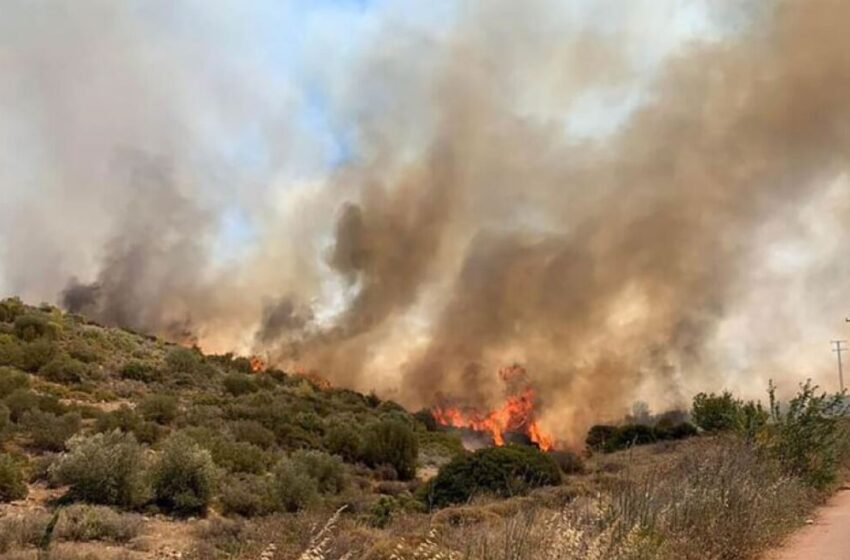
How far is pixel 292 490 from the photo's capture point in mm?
20000

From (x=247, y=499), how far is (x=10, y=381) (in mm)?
14815

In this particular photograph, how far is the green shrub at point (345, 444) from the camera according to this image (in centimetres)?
3164

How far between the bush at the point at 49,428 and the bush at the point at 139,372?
1364 centimetres

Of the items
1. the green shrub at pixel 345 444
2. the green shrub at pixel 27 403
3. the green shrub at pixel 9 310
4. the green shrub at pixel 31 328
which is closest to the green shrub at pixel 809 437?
the green shrub at pixel 345 444

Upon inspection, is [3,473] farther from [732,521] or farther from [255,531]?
[732,521]

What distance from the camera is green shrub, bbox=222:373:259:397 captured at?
4238 cm

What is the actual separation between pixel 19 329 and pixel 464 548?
3982 cm

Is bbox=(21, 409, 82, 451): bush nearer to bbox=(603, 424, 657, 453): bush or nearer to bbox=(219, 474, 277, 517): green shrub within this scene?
bbox=(219, 474, 277, 517): green shrub

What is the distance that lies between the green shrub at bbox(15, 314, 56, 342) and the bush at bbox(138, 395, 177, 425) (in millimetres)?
12644

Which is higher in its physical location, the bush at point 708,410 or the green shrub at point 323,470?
the bush at point 708,410

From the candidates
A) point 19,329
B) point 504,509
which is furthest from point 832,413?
point 19,329

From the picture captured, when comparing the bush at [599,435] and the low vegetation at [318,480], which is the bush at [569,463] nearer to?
the low vegetation at [318,480]

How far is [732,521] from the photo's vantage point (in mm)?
10602

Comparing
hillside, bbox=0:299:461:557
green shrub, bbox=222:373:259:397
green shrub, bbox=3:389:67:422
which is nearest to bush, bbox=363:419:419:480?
hillside, bbox=0:299:461:557
